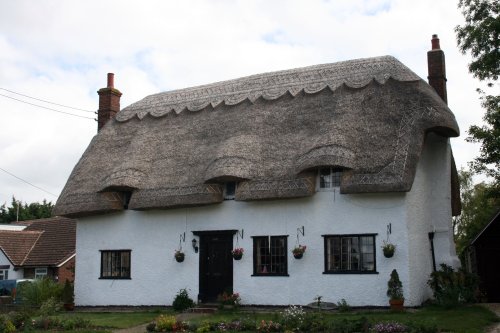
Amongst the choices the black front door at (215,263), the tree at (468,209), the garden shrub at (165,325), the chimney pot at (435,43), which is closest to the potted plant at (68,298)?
the black front door at (215,263)

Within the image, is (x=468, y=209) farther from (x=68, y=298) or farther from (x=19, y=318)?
(x=19, y=318)

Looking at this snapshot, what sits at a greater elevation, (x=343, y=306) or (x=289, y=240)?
(x=289, y=240)

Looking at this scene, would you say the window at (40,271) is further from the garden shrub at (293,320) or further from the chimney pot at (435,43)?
the chimney pot at (435,43)

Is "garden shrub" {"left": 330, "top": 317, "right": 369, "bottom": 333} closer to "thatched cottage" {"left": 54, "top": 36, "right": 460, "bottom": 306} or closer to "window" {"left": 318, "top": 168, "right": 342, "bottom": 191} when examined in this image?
"thatched cottage" {"left": 54, "top": 36, "right": 460, "bottom": 306}

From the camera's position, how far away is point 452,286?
19.1 m

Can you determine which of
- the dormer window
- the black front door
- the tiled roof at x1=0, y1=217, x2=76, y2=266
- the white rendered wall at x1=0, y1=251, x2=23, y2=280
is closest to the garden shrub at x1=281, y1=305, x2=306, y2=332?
the black front door

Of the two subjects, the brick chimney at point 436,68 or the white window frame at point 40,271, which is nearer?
the brick chimney at point 436,68

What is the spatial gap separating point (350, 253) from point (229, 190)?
492 centimetres

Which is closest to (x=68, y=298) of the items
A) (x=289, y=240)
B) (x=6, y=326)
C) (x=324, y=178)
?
(x=6, y=326)

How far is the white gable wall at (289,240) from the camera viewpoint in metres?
18.8

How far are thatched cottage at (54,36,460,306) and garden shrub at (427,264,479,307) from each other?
56 centimetres

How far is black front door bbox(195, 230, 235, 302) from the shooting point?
21141 millimetres

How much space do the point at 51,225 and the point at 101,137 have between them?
47.7 ft

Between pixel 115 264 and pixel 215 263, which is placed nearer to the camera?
pixel 215 263
